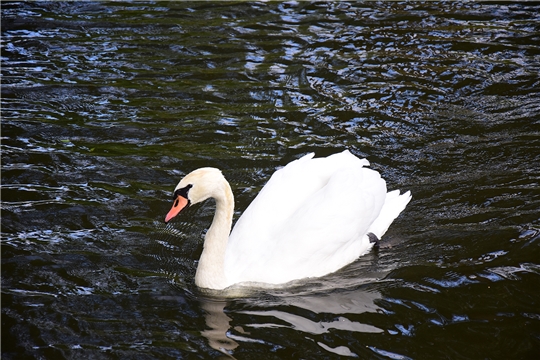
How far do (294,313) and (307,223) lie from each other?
0.78 metres

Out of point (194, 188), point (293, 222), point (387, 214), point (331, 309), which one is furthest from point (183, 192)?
point (387, 214)

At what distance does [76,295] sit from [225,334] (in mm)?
1268

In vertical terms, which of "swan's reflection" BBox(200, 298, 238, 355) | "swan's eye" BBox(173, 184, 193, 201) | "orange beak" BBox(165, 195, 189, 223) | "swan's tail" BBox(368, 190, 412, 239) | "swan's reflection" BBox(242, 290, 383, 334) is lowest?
"swan's reflection" BBox(200, 298, 238, 355)

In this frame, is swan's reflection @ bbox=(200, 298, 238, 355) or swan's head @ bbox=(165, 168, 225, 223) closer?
swan's reflection @ bbox=(200, 298, 238, 355)

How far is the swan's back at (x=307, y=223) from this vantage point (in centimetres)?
568

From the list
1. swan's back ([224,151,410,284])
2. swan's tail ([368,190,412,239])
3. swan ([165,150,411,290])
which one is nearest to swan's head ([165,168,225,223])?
swan ([165,150,411,290])

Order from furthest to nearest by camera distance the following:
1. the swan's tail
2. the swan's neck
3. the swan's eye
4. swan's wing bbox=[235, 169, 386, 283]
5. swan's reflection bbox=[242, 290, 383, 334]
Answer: the swan's tail, swan's wing bbox=[235, 169, 386, 283], the swan's neck, the swan's eye, swan's reflection bbox=[242, 290, 383, 334]

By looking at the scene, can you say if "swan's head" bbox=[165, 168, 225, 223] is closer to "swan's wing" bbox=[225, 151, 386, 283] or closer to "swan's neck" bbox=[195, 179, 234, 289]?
"swan's neck" bbox=[195, 179, 234, 289]

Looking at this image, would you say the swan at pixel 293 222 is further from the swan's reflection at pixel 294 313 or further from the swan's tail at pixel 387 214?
the swan's reflection at pixel 294 313

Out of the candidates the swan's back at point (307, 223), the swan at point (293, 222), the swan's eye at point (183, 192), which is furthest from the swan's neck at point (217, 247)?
the swan's eye at point (183, 192)

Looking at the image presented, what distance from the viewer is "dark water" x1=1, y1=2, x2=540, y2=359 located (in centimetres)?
516

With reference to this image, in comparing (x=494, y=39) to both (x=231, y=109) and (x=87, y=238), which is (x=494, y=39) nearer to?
(x=231, y=109)

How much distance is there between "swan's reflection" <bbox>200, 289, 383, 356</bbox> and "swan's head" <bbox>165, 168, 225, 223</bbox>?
0.79 metres

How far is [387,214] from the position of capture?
6.53 m
